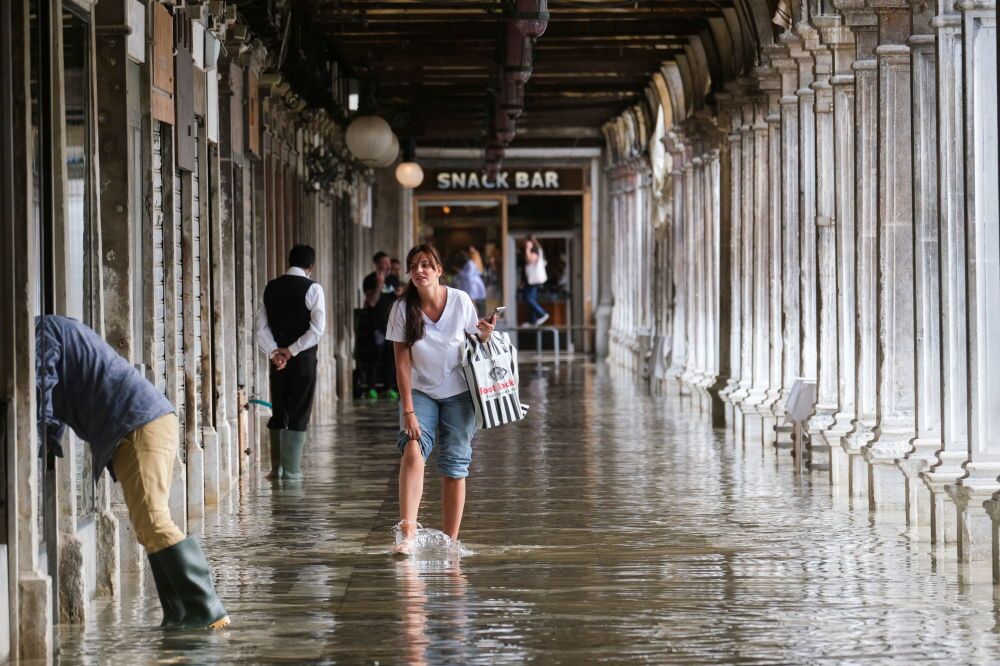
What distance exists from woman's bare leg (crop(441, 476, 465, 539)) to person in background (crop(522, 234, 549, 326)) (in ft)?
83.9

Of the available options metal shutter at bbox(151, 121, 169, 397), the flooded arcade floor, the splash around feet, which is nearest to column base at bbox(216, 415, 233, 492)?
the flooded arcade floor

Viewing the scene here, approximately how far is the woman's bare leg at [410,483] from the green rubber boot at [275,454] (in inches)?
133

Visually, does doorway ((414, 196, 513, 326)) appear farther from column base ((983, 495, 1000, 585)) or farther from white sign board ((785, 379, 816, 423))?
column base ((983, 495, 1000, 585))

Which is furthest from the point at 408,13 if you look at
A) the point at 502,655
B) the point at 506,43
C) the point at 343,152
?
the point at 502,655

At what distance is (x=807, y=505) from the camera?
10.4m

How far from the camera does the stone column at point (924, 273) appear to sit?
31.0 ft

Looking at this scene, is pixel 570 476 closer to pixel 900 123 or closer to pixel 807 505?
pixel 807 505

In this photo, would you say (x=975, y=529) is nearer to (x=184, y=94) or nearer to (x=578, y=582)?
(x=578, y=582)

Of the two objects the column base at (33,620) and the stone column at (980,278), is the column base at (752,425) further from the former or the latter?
the column base at (33,620)

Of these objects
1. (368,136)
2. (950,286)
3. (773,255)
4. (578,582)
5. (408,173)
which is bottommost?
(578,582)

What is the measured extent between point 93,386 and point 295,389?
17.3 ft

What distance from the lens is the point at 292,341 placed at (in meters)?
11.5

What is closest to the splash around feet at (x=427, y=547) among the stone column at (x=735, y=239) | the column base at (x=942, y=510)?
the column base at (x=942, y=510)

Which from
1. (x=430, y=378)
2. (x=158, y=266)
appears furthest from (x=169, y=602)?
(x=158, y=266)
